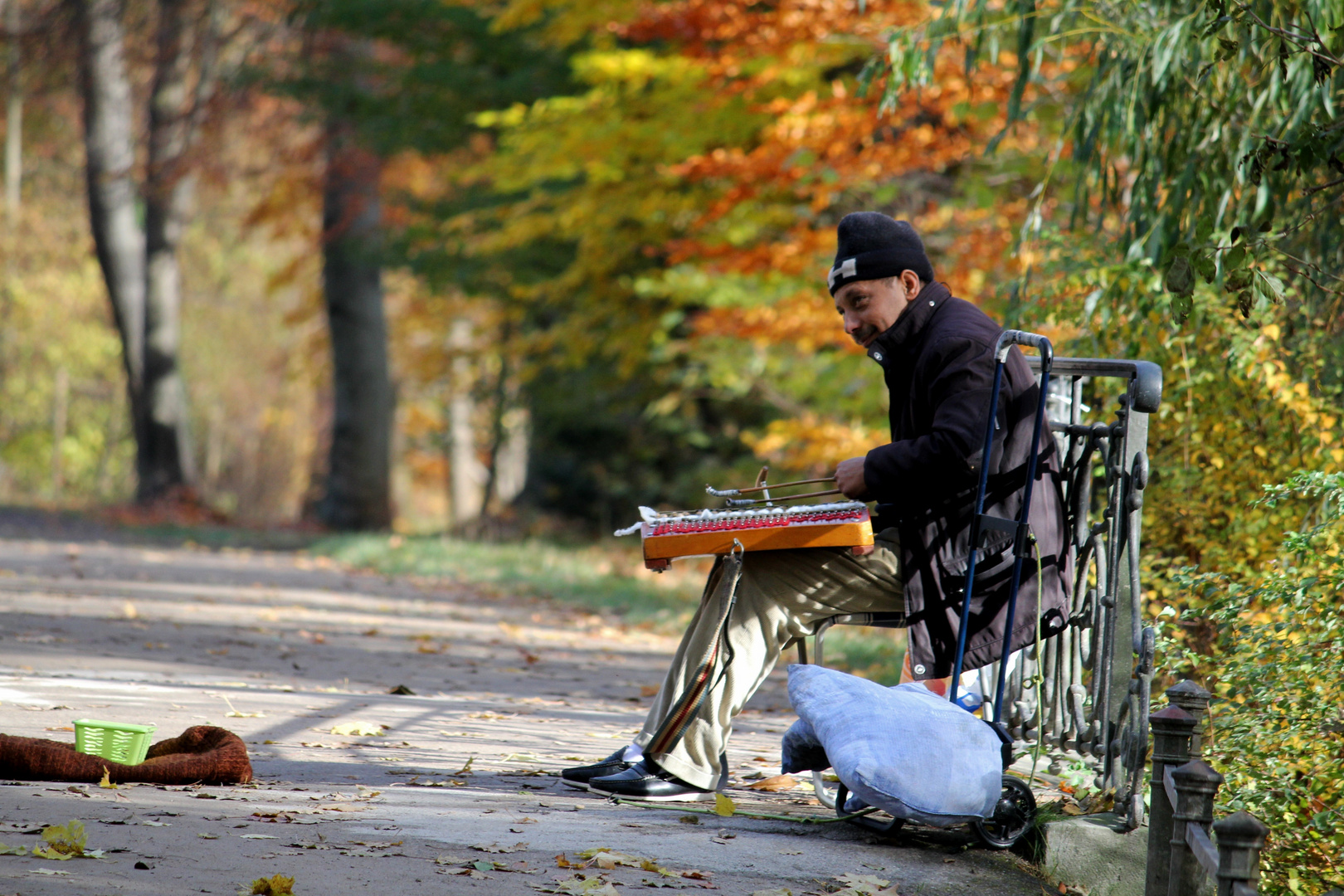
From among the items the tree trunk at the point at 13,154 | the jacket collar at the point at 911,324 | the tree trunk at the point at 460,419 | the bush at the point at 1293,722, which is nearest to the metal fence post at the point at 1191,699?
the bush at the point at 1293,722

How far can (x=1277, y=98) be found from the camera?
18.9ft

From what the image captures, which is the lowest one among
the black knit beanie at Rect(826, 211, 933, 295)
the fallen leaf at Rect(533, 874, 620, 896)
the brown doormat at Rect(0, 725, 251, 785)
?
the fallen leaf at Rect(533, 874, 620, 896)

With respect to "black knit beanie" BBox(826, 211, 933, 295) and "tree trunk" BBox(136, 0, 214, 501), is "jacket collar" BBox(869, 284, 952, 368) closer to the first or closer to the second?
"black knit beanie" BBox(826, 211, 933, 295)

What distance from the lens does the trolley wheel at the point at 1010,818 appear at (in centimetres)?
397

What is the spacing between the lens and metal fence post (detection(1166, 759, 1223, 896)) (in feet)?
10.2

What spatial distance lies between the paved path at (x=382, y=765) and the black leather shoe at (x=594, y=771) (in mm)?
69

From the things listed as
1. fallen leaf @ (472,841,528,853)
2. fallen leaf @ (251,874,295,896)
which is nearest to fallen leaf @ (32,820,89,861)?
fallen leaf @ (251,874,295,896)

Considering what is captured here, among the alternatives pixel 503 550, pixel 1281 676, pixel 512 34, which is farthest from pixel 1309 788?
pixel 512 34

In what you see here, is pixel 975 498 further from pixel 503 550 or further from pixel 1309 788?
pixel 503 550

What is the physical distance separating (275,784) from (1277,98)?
465cm

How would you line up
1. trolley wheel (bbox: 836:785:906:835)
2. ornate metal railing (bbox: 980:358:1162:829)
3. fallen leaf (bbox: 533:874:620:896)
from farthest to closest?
1. trolley wheel (bbox: 836:785:906:835)
2. ornate metal railing (bbox: 980:358:1162:829)
3. fallen leaf (bbox: 533:874:620:896)

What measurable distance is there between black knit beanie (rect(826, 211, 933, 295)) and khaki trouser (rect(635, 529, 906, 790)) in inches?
31.7

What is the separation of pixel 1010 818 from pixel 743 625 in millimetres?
956

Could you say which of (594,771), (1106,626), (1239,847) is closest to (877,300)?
(1106,626)
